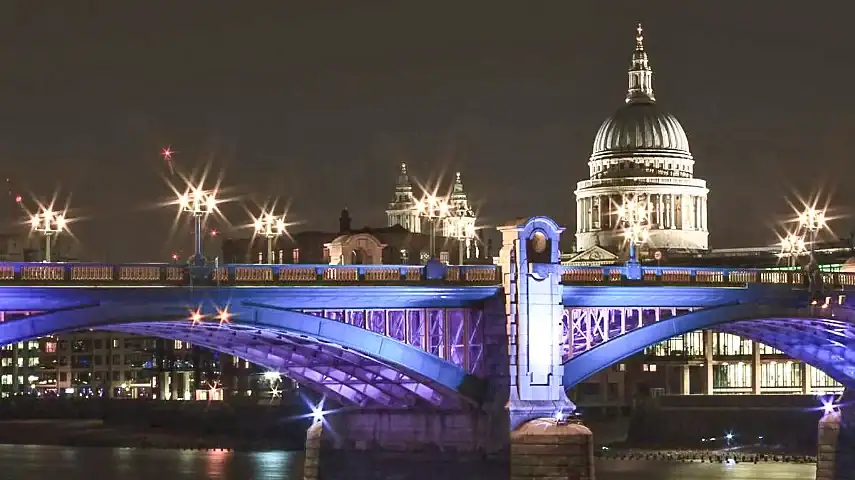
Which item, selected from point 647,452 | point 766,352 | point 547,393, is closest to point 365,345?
point 547,393

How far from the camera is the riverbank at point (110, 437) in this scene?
134 m

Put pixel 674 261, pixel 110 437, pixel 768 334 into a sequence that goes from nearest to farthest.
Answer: pixel 768 334 → pixel 110 437 → pixel 674 261

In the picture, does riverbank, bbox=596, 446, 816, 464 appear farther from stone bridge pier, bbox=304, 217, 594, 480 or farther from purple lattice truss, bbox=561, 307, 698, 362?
stone bridge pier, bbox=304, 217, 594, 480

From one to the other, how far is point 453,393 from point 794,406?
51.9m

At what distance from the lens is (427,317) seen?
83438 millimetres

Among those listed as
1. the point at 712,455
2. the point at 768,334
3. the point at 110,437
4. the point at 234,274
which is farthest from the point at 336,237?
the point at 234,274

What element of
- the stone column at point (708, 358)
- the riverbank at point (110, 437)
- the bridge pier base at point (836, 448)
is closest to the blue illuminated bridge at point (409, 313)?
the bridge pier base at point (836, 448)

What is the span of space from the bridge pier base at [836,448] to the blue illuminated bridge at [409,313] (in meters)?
4.40

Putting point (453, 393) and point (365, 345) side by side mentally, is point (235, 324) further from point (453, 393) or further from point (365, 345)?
point (453, 393)

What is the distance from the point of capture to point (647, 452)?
122 metres

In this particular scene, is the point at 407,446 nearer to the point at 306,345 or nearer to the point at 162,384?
the point at 306,345

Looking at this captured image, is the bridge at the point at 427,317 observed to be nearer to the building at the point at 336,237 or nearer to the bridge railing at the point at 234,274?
the bridge railing at the point at 234,274

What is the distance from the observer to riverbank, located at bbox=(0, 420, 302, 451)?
134 m

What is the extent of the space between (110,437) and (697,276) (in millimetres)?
63646
